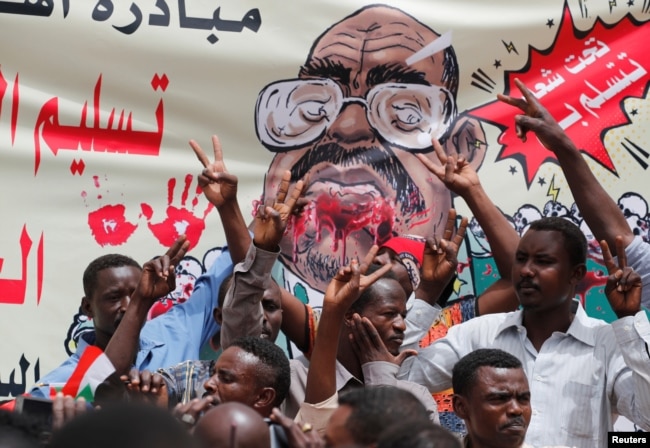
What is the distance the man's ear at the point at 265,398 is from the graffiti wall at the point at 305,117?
1148mm

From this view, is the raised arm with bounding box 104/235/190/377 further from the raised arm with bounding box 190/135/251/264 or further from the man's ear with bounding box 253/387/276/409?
the man's ear with bounding box 253/387/276/409

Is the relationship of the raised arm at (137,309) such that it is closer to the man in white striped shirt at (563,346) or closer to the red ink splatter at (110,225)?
the red ink splatter at (110,225)

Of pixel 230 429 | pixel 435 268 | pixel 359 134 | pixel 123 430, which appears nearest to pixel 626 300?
pixel 435 268

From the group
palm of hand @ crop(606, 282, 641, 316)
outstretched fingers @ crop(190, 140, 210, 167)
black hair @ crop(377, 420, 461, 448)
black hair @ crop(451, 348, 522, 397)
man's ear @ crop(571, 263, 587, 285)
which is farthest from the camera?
outstretched fingers @ crop(190, 140, 210, 167)

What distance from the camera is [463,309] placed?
4.26 metres

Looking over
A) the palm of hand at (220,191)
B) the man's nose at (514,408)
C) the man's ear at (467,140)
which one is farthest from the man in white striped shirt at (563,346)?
the palm of hand at (220,191)

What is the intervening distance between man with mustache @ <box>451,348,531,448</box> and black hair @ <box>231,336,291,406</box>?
0.52 m

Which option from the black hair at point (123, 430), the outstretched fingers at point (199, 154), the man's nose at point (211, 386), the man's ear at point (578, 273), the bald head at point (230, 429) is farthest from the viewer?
the outstretched fingers at point (199, 154)

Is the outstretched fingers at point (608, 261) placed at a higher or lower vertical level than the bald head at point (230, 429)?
higher

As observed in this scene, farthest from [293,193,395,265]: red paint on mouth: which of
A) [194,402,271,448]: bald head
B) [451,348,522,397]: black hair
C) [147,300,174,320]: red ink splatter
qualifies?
[194,402,271,448]: bald head

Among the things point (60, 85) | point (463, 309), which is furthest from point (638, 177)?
point (60, 85)

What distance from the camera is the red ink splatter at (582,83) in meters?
4.34

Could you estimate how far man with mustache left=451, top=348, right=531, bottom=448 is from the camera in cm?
312

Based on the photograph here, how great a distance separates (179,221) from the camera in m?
4.25
